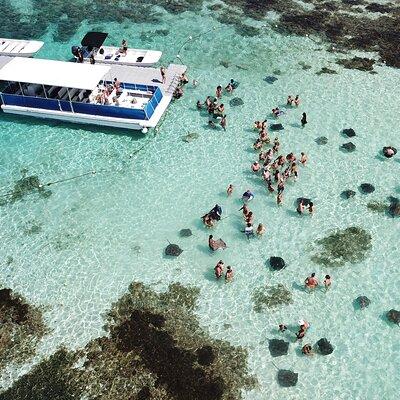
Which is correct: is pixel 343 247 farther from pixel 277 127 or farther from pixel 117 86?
pixel 117 86

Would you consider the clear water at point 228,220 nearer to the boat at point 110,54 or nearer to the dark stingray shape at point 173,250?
the dark stingray shape at point 173,250

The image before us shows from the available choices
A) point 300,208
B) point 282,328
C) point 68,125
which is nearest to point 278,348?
point 282,328

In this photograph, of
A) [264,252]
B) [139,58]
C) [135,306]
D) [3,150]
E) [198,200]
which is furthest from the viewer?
[139,58]

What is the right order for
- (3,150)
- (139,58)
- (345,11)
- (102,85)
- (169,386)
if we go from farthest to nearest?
(345,11) → (139,58) → (102,85) → (3,150) → (169,386)

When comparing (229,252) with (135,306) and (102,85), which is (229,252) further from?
(102,85)

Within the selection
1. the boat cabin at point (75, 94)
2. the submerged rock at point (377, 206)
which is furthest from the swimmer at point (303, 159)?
the boat cabin at point (75, 94)

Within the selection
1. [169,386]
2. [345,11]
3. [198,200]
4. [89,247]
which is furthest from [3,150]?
[345,11]

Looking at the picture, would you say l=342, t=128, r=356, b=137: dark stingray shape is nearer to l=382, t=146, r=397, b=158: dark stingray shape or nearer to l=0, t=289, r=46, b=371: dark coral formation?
l=382, t=146, r=397, b=158: dark stingray shape
